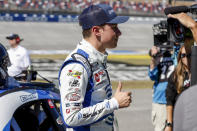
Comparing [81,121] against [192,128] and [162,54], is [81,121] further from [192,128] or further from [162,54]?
[162,54]

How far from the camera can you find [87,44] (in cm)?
324

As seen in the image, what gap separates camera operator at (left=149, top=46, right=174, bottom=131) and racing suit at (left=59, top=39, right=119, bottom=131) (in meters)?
2.86

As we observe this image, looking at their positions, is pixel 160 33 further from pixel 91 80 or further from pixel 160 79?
pixel 160 79

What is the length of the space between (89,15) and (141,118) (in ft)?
20.6

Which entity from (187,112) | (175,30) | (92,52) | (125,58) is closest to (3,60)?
(92,52)

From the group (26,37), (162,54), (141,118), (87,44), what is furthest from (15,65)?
(26,37)

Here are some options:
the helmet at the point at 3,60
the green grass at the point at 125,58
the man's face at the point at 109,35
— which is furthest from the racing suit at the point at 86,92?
the green grass at the point at 125,58

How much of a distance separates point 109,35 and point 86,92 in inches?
19.1

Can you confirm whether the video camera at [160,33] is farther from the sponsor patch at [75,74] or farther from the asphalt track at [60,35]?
the asphalt track at [60,35]

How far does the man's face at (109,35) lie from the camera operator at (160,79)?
2.83 metres

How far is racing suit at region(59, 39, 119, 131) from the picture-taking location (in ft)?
10.00

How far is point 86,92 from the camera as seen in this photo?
10.3ft

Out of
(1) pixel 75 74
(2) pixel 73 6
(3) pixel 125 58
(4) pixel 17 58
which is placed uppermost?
(1) pixel 75 74

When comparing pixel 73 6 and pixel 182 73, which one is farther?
pixel 73 6
